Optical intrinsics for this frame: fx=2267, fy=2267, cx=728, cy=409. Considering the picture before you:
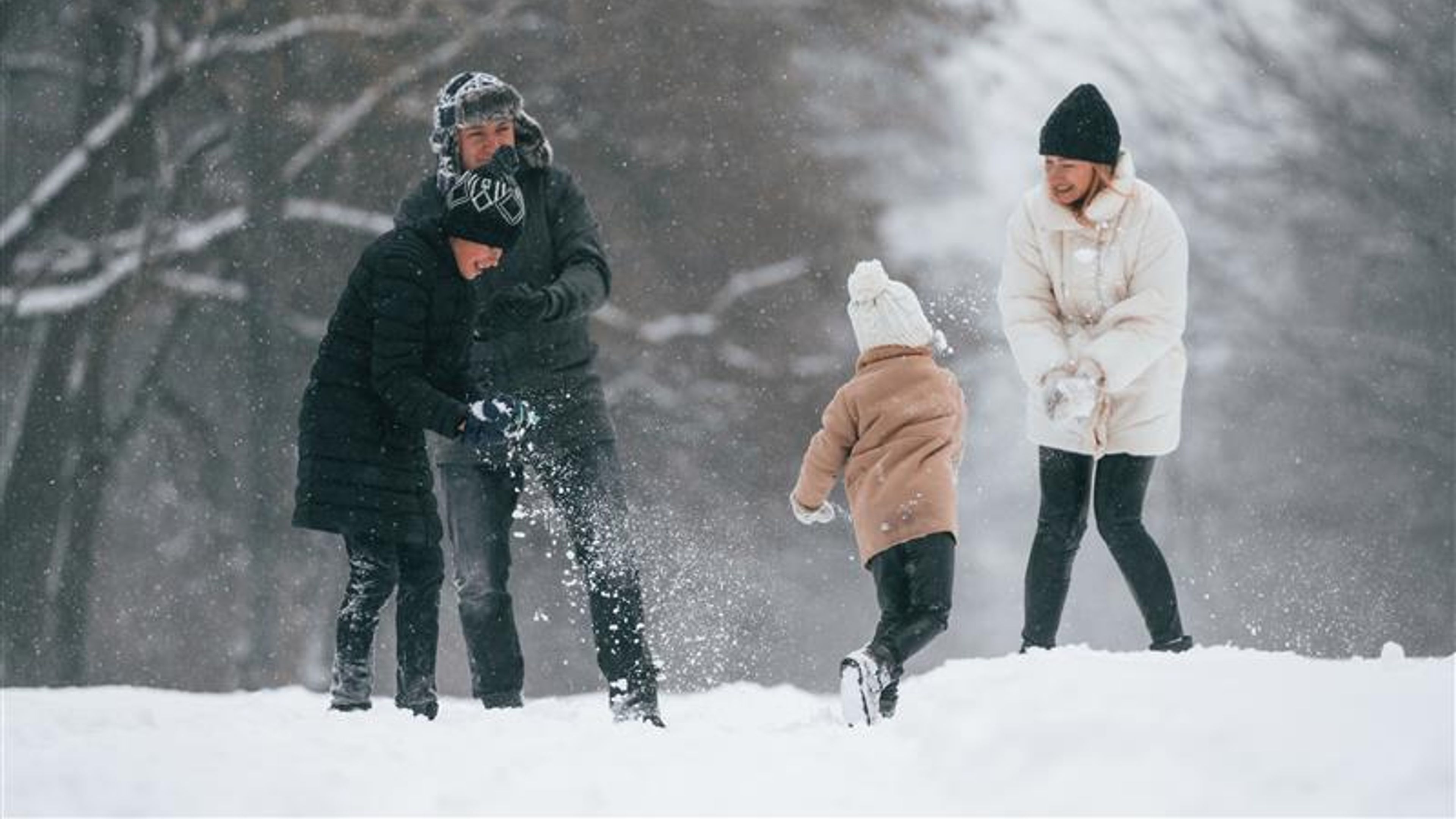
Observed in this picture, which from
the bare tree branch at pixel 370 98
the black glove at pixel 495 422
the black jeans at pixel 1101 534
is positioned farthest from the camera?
the bare tree branch at pixel 370 98

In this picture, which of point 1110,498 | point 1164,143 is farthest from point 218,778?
point 1164,143

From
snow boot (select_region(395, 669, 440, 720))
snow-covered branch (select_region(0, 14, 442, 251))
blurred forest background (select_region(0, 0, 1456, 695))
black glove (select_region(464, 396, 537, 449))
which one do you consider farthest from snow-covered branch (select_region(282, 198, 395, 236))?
black glove (select_region(464, 396, 537, 449))

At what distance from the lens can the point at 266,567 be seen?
53.7 feet

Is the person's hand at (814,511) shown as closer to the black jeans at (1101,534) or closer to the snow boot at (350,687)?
the black jeans at (1101,534)

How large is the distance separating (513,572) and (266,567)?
1771 millimetres

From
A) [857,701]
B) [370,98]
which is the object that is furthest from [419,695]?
[370,98]

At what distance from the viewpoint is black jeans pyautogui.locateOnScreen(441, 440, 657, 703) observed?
683cm

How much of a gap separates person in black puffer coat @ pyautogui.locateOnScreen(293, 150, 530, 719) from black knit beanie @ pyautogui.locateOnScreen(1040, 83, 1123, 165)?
1.63 m

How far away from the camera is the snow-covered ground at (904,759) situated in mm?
4801

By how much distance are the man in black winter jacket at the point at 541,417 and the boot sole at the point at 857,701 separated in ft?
2.26

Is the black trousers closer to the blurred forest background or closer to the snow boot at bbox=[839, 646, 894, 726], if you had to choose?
the snow boot at bbox=[839, 646, 894, 726]

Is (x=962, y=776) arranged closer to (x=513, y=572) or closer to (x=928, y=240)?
(x=513, y=572)

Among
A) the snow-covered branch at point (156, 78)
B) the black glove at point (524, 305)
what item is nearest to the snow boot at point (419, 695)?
the black glove at point (524, 305)

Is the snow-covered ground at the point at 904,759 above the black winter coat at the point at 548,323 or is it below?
below
